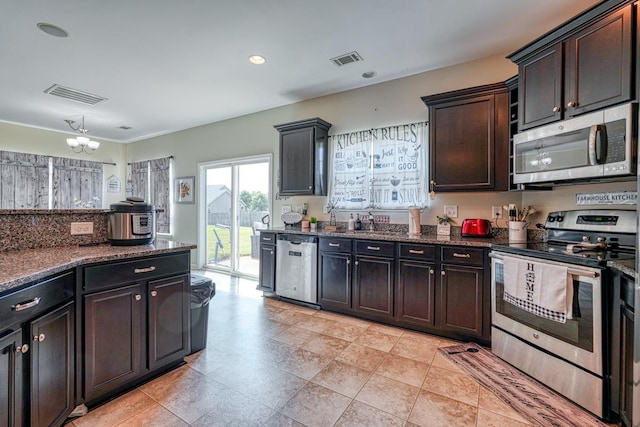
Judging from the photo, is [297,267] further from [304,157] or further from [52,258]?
[52,258]

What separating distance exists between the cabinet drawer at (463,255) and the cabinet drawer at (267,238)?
2133 millimetres

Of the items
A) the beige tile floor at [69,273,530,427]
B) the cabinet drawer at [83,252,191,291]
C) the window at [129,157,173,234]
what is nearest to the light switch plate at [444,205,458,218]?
the beige tile floor at [69,273,530,427]

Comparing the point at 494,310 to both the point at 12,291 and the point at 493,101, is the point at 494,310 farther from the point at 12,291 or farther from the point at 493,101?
the point at 12,291

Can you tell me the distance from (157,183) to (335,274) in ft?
16.6

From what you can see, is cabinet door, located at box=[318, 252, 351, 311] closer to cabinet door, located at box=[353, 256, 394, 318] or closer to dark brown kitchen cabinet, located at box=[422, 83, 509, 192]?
cabinet door, located at box=[353, 256, 394, 318]

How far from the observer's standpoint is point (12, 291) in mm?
1259

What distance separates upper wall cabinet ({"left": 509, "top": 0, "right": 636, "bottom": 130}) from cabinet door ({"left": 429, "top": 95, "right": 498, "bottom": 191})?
35cm

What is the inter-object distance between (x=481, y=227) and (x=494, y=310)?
86 centimetres

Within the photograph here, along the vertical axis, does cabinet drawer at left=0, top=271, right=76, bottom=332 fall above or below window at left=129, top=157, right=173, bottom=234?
below

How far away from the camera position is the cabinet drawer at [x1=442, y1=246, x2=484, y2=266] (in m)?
2.60

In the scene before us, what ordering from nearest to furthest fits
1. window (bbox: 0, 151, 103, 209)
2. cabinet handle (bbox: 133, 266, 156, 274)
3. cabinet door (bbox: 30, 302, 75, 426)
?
cabinet door (bbox: 30, 302, 75, 426) → cabinet handle (bbox: 133, 266, 156, 274) → window (bbox: 0, 151, 103, 209)

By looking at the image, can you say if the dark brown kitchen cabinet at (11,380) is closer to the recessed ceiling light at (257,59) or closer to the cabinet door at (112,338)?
the cabinet door at (112,338)

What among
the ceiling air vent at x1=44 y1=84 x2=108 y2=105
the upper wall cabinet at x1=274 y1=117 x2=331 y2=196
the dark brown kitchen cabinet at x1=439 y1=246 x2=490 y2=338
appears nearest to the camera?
the dark brown kitchen cabinet at x1=439 y1=246 x2=490 y2=338

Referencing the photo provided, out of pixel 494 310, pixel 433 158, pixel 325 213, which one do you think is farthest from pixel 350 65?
pixel 494 310
